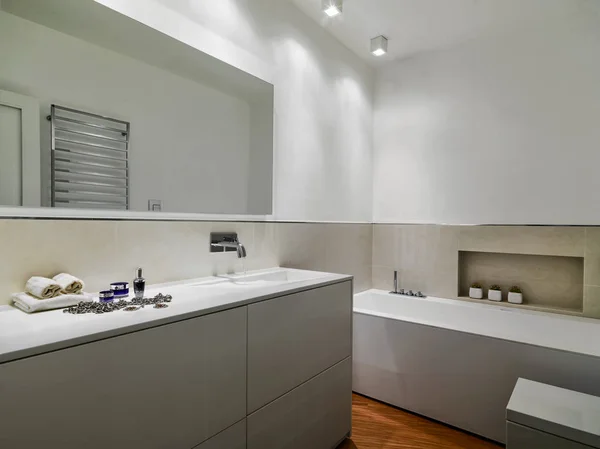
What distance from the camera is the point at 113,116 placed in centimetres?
153

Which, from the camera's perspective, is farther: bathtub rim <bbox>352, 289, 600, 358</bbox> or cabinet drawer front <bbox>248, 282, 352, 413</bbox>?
bathtub rim <bbox>352, 289, 600, 358</bbox>

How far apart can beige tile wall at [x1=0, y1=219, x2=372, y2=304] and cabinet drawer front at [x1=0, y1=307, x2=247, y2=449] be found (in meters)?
0.56

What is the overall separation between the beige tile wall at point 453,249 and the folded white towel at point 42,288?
270 centimetres

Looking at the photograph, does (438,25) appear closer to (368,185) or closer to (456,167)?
(456,167)

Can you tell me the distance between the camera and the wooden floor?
6.70ft

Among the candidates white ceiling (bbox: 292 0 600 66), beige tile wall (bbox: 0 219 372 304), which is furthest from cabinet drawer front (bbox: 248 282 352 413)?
white ceiling (bbox: 292 0 600 66)

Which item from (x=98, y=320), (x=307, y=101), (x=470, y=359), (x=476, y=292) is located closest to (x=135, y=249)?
(x=98, y=320)

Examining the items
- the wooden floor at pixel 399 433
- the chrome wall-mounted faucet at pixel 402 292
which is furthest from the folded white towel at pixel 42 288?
the chrome wall-mounted faucet at pixel 402 292

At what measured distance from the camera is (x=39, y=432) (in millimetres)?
835

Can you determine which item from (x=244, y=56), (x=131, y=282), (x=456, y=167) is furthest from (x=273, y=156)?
(x=456, y=167)

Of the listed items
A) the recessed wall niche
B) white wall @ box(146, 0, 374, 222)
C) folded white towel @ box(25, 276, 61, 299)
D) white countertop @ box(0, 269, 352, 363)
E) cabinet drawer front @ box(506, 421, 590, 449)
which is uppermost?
white wall @ box(146, 0, 374, 222)

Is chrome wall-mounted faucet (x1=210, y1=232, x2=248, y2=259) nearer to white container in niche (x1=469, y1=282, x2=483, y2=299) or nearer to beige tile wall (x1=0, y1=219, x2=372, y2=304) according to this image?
beige tile wall (x1=0, y1=219, x2=372, y2=304)

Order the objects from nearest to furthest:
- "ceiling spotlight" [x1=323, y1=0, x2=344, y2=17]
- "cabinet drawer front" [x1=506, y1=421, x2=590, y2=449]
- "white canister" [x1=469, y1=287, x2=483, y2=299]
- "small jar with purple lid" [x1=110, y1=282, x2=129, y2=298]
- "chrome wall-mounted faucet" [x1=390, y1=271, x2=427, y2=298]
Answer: "small jar with purple lid" [x1=110, y1=282, x2=129, y2=298], "cabinet drawer front" [x1=506, y1=421, x2=590, y2=449], "ceiling spotlight" [x1=323, y1=0, x2=344, y2=17], "white canister" [x1=469, y1=287, x2=483, y2=299], "chrome wall-mounted faucet" [x1=390, y1=271, x2=427, y2=298]

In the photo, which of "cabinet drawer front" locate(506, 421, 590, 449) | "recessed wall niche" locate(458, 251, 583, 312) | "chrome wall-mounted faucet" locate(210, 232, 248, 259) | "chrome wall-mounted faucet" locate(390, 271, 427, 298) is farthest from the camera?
"chrome wall-mounted faucet" locate(390, 271, 427, 298)
